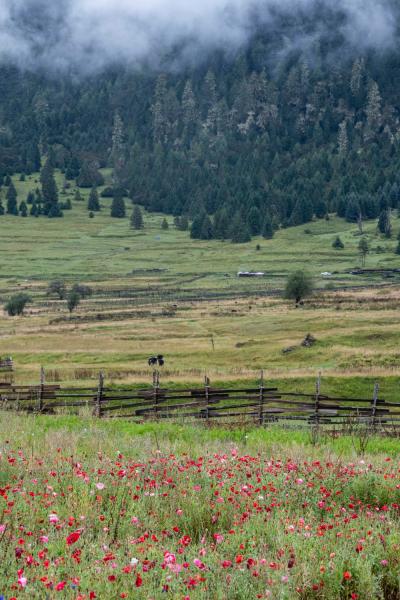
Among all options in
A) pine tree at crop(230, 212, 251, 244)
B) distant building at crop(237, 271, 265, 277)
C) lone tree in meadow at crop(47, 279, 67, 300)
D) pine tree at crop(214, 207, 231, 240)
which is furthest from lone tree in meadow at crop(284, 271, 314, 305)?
pine tree at crop(214, 207, 231, 240)

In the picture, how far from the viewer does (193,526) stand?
6.89 metres

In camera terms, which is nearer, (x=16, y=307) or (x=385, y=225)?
(x=16, y=307)

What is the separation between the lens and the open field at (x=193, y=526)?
16.3 feet

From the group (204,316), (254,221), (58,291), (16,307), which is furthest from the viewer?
(254,221)

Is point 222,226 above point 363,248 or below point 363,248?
above

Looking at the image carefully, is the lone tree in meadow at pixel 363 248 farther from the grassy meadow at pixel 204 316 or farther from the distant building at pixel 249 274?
the distant building at pixel 249 274

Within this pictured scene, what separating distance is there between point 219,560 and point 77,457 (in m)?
4.31

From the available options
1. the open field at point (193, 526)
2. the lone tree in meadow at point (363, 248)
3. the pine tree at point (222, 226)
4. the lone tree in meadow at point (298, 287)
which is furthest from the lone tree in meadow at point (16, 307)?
the pine tree at point (222, 226)

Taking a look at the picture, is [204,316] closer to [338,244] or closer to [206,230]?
[338,244]

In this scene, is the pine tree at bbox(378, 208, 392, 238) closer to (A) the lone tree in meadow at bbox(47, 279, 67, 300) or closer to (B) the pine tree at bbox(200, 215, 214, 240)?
(B) the pine tree at bbox(200, 215, 214, 240)

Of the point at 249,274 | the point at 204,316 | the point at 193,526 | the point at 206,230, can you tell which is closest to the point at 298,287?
the point at 204,316

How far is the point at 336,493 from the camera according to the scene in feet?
27.0

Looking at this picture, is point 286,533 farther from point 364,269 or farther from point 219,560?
point 364,269

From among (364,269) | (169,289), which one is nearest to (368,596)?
(169,289)
